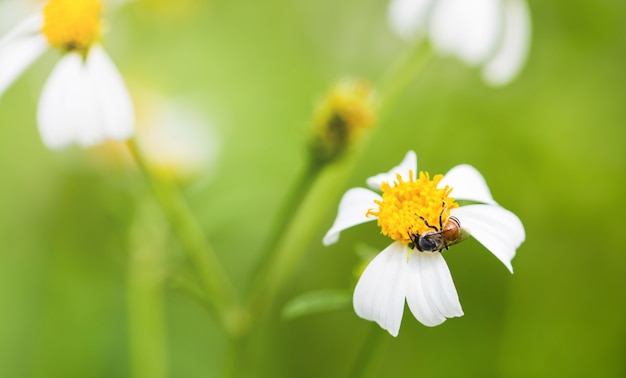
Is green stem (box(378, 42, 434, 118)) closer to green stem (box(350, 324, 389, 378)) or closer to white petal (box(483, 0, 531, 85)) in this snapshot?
white petal (box(483, 0, 531, 85))

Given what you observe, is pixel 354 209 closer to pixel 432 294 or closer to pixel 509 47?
pixel 432 294

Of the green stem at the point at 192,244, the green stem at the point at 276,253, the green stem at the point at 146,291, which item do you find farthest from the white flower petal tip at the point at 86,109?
the green stem at the point at 146,291

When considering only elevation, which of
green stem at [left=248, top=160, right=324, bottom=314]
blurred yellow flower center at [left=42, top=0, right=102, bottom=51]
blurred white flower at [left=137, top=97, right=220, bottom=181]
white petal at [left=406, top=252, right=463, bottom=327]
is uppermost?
blurred white flower at [left=137, top=97, right=220, bottom=181]

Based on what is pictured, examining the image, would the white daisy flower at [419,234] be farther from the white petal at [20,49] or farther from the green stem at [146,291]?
the green stem at [146,291]

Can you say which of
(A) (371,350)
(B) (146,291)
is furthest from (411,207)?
(B) (146,291)


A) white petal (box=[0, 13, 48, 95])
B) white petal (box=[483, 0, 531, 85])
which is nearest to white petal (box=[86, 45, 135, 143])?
white petal (box=[0, 13, 48, 95])

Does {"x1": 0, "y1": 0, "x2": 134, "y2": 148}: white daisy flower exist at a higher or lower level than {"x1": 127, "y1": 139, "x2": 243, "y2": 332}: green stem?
higher

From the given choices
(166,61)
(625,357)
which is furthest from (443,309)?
(166,61)
